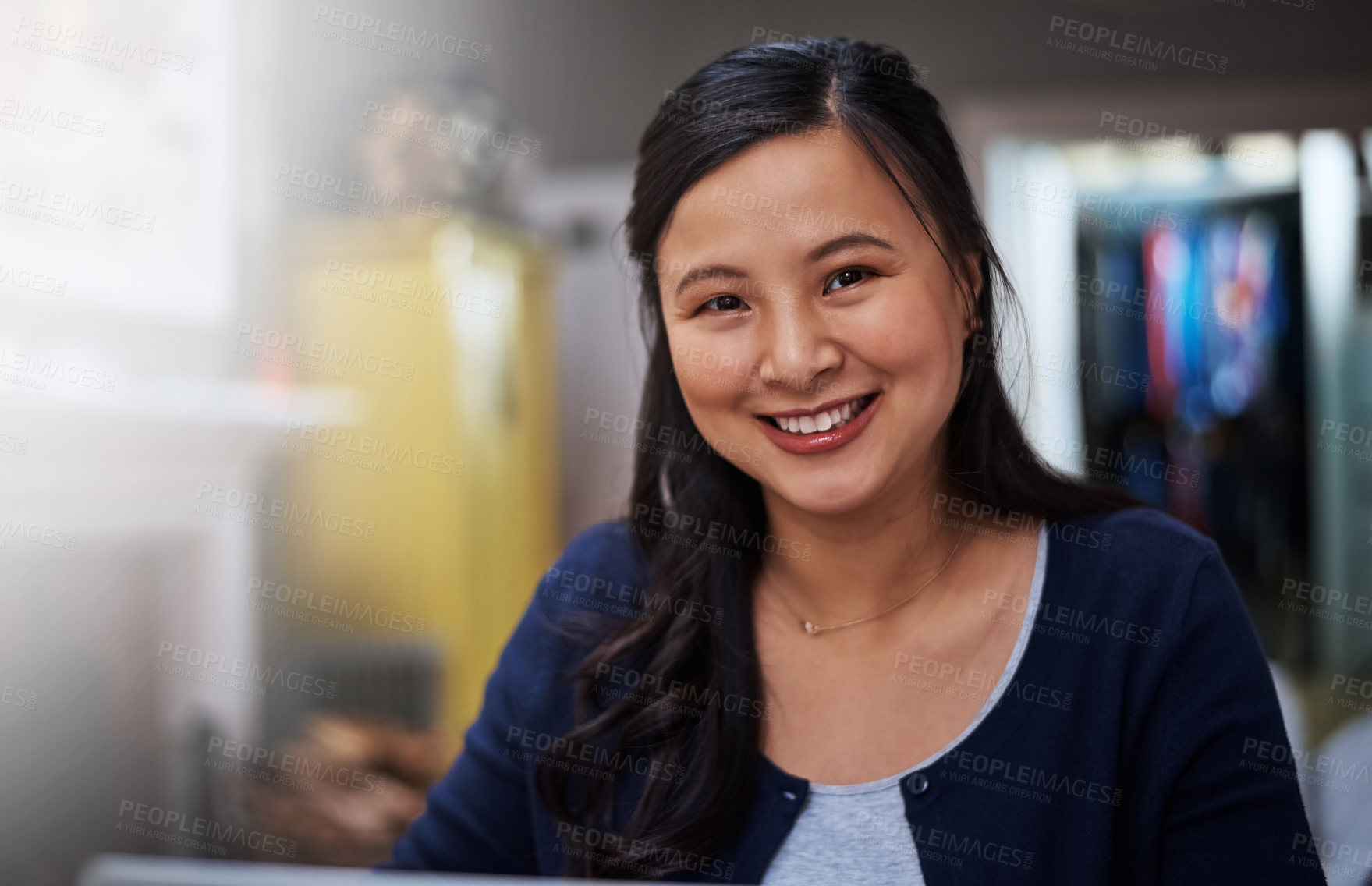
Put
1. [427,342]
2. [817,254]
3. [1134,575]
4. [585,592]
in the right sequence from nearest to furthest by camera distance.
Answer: [817,254]
[1134,575]
[585,592]
[427,342]

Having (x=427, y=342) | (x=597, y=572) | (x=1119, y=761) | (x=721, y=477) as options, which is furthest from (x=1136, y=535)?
(x=427, y=342)

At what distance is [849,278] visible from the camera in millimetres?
1017

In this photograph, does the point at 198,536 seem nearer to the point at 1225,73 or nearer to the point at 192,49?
the point at 192,49

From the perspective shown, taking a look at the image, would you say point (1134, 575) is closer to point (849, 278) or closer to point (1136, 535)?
point (1136, 535)

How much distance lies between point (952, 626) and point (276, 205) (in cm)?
286

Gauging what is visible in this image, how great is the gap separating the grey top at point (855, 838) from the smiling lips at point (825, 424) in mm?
285

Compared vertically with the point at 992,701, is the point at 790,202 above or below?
above

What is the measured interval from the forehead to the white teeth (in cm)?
15

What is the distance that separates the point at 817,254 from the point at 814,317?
57 mm

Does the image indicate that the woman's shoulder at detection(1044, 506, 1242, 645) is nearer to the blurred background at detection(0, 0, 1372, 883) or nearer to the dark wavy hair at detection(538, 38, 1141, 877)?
the dark wavy hair at detection(538, 38, 1141, 877)

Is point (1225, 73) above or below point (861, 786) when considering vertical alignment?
above

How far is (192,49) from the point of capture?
117 inches

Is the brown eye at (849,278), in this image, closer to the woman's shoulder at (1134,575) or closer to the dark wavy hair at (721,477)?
the dark wavy hair at (721,477)

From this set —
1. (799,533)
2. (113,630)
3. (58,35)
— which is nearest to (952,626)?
(799,533)
